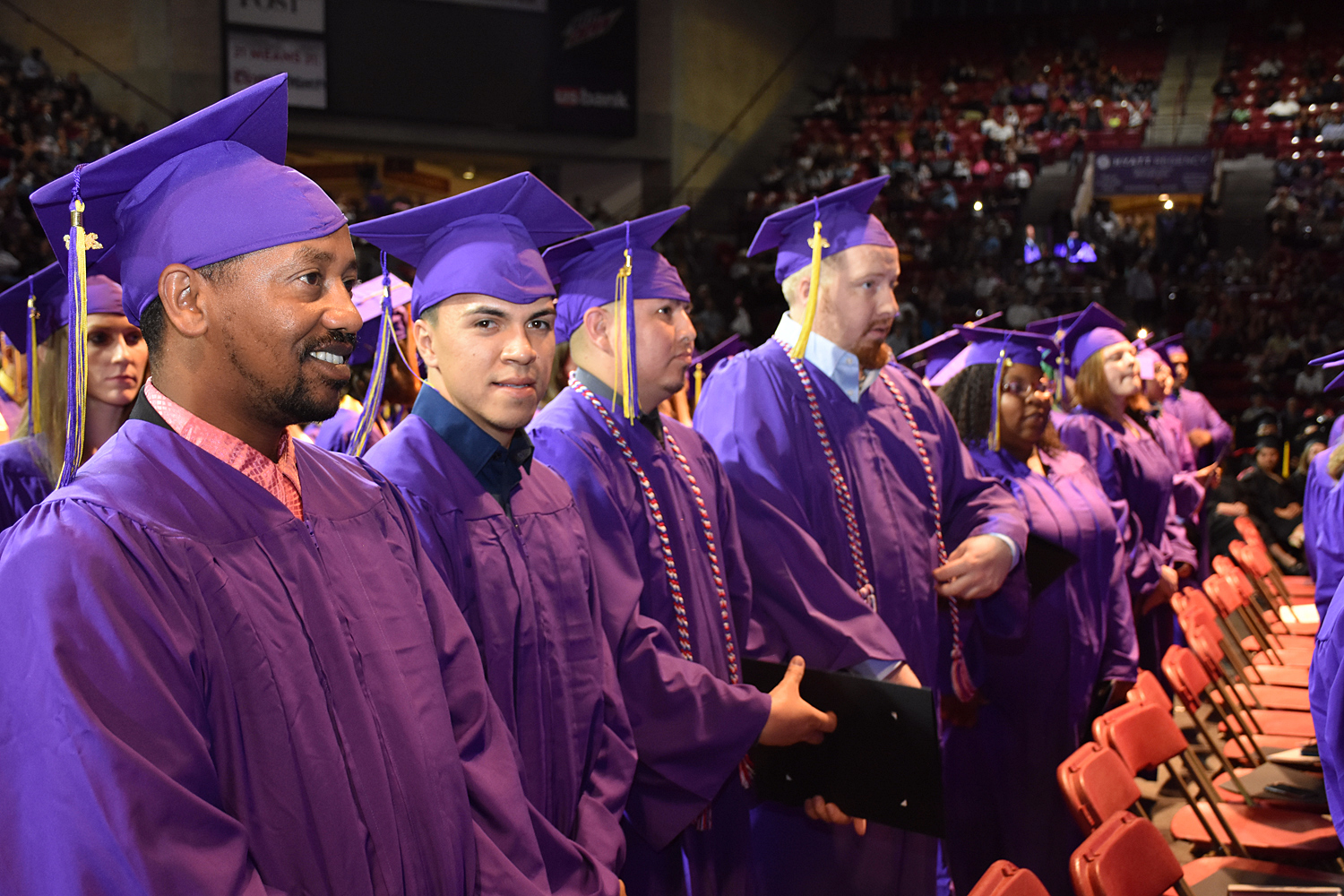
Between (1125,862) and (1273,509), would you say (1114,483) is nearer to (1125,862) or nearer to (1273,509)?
(1125,862)

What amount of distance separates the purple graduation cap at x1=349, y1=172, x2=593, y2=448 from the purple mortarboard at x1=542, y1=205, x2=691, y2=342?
367 millimetres

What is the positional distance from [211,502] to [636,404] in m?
1.31

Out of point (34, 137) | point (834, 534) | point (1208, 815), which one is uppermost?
point (34, 137)

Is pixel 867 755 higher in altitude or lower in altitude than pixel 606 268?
lower

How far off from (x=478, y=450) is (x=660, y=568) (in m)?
0.56

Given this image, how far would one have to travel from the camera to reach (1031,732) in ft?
13.6

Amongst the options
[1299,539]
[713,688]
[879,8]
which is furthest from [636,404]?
[879,8]

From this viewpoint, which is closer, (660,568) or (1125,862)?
(660,568)

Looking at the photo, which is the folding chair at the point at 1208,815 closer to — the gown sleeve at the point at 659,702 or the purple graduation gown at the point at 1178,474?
the gown sleeve at the point at 659,702

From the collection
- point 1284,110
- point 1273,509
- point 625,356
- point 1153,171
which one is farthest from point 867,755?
point 1284,110

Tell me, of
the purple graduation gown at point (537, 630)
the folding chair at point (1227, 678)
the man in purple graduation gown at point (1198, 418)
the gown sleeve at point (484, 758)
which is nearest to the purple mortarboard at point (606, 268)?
the purple graduation gown at point (537, 630)

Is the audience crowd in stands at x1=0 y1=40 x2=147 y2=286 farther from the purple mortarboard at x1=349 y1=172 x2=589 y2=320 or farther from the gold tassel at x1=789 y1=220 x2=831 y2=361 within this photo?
the purple mortarboard at x1=349 y1=172 x2=589 y2=320

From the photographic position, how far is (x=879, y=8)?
2472 centimetres

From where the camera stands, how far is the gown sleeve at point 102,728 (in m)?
1.12
